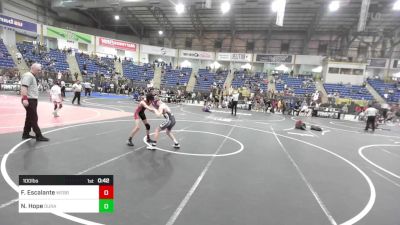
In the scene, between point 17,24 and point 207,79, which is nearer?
point 17,24

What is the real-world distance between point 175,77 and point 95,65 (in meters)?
10.6

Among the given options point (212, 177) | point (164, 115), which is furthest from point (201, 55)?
point (212, 177)

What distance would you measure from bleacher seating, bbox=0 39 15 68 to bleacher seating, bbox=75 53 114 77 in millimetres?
7104

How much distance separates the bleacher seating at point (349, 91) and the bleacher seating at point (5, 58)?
1421 inches

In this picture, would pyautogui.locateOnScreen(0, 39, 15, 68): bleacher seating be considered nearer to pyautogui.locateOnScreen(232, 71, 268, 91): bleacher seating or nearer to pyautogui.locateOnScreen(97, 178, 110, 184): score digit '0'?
pyautogui.locateOnScreen(232, 71, 268, 91): bleacher seating

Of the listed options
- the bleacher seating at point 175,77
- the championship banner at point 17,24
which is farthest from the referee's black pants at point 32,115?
the championship banner at point 17,24

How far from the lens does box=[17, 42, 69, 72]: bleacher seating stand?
2817cm

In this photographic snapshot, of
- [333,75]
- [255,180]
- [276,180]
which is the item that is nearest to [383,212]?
[276,180]

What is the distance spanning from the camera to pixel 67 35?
32.4 m

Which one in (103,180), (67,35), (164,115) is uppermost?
(67,35)

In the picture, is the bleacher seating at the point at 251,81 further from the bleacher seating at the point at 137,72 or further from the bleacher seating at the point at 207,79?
the bleacher seating at the point at 137,72

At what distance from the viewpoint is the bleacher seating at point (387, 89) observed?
30352mm

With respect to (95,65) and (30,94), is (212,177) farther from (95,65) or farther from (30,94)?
(95,65)

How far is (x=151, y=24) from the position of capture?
4088 centimetres
